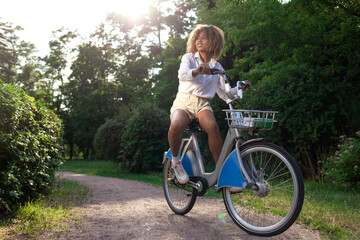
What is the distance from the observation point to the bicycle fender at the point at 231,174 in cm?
331

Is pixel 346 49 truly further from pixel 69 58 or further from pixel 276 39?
pixel 69 58

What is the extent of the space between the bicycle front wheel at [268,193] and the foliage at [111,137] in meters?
11.1

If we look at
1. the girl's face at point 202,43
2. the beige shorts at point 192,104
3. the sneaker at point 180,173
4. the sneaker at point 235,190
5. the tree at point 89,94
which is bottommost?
the sneaker at point 235,190

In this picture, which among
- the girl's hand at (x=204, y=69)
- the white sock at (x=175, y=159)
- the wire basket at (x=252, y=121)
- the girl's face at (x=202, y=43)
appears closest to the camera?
the wire basket at (x=252, y=121)

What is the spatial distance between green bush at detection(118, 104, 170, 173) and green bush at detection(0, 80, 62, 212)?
6897 millimetres

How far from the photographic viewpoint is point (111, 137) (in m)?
14.7

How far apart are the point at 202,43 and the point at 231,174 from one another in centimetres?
171

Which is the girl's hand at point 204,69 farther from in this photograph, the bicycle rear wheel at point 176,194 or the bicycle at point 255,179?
the bicycle rear wheel at point 176,194

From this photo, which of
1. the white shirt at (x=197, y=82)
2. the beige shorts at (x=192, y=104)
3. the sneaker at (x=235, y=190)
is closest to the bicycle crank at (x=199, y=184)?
the sneaker at (x=235, y=190)

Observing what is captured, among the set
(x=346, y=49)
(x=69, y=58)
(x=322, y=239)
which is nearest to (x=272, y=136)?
(x=346, y=49)

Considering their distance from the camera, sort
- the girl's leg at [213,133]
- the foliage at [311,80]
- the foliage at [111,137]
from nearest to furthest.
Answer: the girl's leg at [213,133] < the foliage at [311,80] < the foliage at [111,137]

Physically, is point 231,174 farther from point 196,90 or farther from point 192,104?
point 196,90

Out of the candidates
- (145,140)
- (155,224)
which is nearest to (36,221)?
(155,224)

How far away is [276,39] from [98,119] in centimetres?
2407
